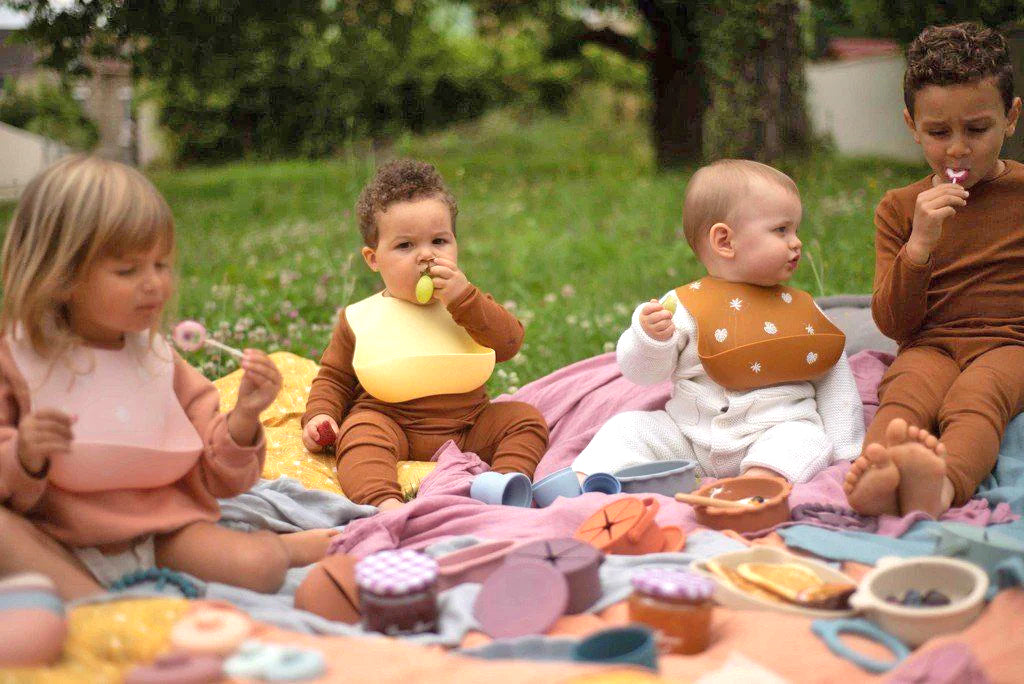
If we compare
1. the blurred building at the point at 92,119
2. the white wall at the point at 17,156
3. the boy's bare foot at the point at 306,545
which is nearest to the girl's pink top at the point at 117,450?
the boy's bare foot at the point at 306,545

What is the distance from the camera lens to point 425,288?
3014 mm

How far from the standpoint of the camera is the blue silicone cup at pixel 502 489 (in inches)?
106

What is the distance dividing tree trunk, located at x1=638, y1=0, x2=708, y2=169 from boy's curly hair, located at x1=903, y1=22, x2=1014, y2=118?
6937mm

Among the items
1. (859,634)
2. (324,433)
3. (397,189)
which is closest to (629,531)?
(859,634)

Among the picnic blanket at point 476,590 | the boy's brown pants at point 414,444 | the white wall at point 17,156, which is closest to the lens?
the picnic blanket at point 476,590

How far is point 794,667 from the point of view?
182 cm

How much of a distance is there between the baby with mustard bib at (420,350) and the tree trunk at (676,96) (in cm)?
712

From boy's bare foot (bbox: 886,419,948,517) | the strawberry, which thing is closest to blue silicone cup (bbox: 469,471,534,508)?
the strawberry

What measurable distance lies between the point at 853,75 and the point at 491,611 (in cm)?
1152

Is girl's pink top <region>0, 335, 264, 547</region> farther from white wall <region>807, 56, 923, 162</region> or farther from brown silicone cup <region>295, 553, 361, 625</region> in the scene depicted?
white wall <region>807, 56, 923, 162</region>

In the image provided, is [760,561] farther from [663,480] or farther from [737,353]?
[737,353]

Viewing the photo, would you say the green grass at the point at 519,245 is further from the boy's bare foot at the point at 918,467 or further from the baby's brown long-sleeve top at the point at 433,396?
the boy's bare foot at the point at 918,467

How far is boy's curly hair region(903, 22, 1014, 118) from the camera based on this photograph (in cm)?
285

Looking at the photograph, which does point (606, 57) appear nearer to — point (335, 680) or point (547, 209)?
point (547, 209)
